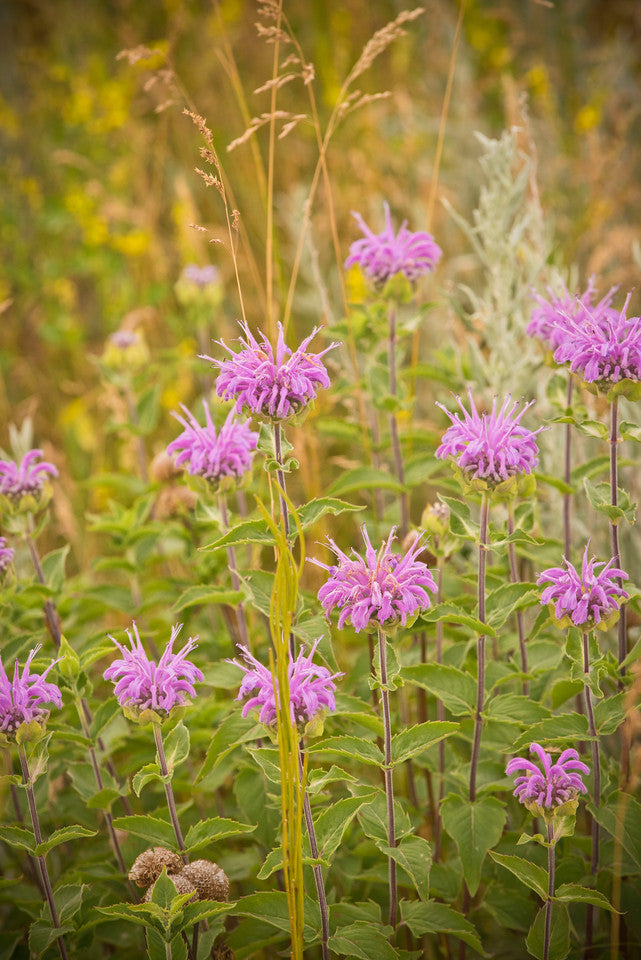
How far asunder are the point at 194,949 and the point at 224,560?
0.88 metres

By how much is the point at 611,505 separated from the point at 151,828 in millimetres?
1056

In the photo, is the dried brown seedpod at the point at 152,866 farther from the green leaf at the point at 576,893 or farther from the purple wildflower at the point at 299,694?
the green leaf at the point at 576,893

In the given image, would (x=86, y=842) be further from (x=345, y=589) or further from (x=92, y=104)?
(x=92, y=104)

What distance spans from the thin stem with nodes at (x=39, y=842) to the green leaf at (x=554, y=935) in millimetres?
866

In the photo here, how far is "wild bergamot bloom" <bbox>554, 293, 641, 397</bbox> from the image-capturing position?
56.1 inches

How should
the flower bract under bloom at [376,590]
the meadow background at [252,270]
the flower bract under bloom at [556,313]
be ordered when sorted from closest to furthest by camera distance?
the flower bract under bloom at [376,590] < the flower bract under bloom at [556,313] < the meadow background at [252,270]

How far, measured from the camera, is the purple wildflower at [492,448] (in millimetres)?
1413

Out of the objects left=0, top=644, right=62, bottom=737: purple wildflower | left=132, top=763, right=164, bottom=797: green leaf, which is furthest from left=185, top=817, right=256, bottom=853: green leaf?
left=0, top=644, right=62, bottom=737: purple wildflower

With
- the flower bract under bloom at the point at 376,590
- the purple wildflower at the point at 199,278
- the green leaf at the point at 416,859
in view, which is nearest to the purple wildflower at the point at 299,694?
the flower bract under bloom at the point at 376,590

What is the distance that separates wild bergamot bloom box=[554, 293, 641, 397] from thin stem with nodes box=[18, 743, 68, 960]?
3.85 feet

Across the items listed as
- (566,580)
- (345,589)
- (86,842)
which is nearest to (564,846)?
(566,580)

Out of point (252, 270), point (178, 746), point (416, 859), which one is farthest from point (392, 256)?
point (416, 859)

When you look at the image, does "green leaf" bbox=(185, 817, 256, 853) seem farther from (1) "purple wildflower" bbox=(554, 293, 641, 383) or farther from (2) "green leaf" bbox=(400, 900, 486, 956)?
(1) "purple wildflower" bbox=(554, 293, 641, 383)

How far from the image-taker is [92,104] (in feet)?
14.4
